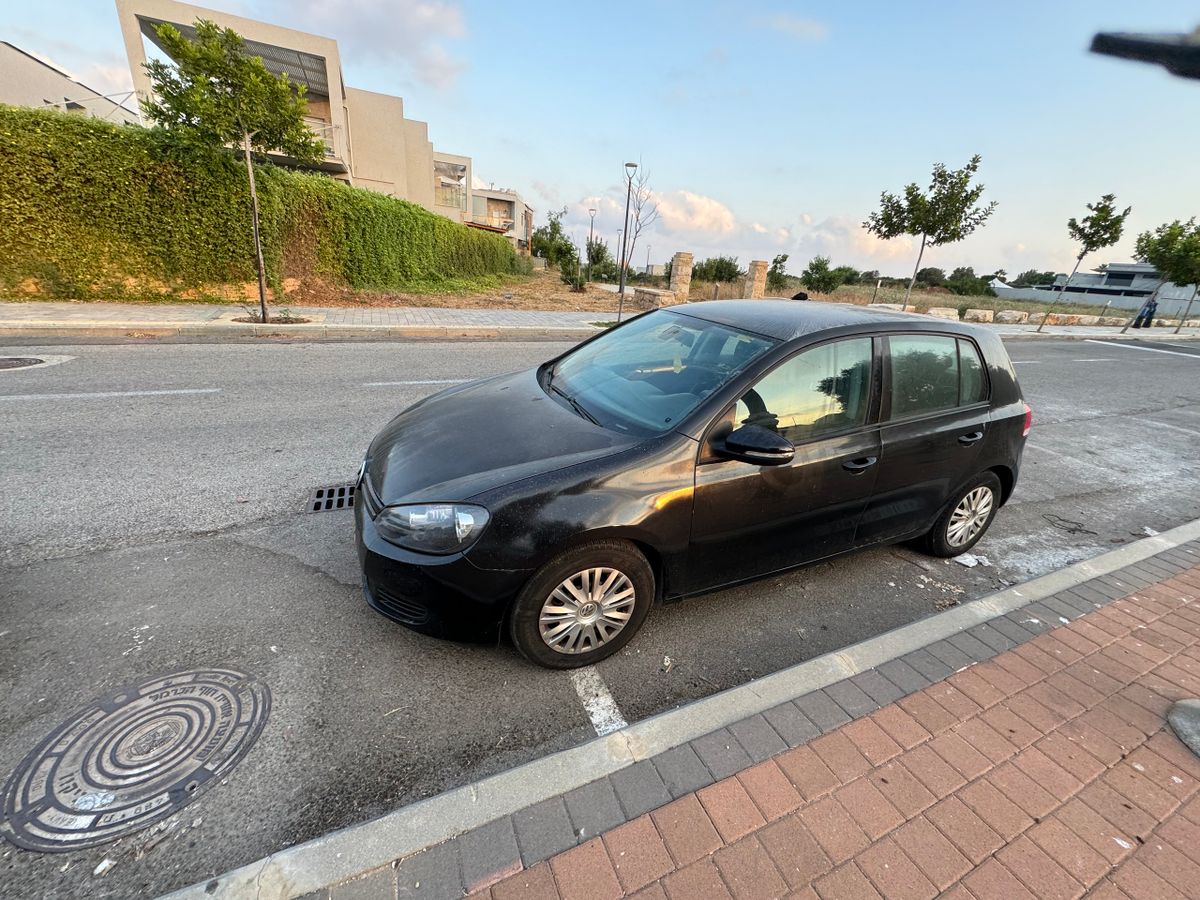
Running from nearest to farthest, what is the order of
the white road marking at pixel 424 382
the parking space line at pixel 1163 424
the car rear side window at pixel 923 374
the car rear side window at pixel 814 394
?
the car rear side window at pixel 814 394
the car rear side window at pixel 923 374
the white road marking at pixel 424 382
the parking space line at pixel 1163 424

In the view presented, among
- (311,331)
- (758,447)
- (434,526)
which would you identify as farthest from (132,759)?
(311,331)

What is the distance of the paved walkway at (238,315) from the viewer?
9.15m

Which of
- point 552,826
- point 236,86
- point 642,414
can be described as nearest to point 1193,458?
point 642,414

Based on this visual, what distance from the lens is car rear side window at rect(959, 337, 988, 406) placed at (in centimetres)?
336

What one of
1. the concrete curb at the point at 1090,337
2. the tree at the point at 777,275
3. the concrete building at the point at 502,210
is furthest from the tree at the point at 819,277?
the concrete building at the point at 502,210

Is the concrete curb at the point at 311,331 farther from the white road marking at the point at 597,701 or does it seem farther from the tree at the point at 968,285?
the tree at the point at 968,285

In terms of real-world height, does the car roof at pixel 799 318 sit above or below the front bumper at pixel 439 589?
above

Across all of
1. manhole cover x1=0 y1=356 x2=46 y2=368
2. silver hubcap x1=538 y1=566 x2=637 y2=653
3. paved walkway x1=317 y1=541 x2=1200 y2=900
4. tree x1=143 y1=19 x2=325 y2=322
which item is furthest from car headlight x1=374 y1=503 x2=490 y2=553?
tree x1=143 y1=19 x2=325 y2=322

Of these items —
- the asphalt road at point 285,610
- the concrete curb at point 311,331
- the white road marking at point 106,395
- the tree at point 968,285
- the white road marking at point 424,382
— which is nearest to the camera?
the asphalt road at point 285,610

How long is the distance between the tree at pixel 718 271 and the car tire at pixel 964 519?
33293 millimetres

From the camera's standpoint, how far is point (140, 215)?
11367 millimetres

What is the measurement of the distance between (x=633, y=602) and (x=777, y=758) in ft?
2.71

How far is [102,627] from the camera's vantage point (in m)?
2.54

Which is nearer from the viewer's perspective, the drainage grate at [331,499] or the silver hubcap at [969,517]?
the silver hubcap at [969,517]
